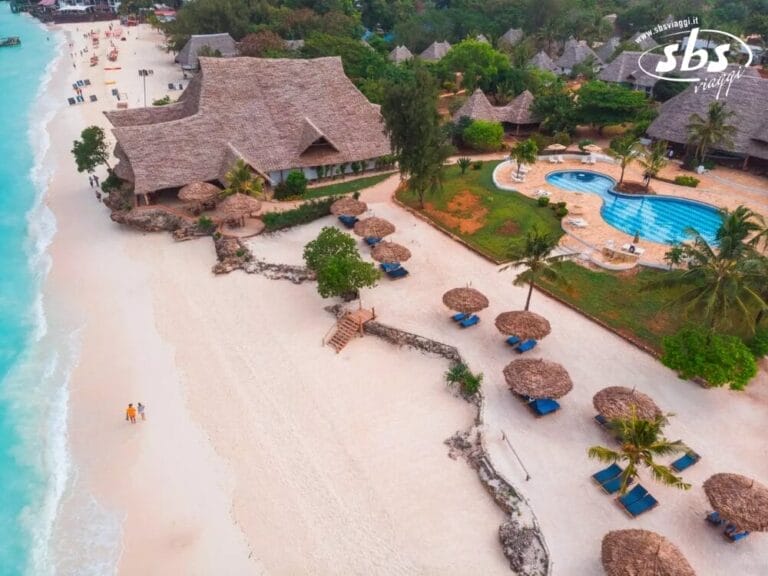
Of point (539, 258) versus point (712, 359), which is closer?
point (712, 359)

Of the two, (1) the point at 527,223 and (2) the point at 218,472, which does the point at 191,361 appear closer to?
(2) the point at 218,472

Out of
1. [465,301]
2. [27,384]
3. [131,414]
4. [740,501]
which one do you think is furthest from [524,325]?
[27,384]

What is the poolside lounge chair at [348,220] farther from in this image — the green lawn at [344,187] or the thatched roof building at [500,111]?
the thatched roof building at [500,111]

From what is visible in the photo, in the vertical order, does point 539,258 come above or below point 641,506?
above

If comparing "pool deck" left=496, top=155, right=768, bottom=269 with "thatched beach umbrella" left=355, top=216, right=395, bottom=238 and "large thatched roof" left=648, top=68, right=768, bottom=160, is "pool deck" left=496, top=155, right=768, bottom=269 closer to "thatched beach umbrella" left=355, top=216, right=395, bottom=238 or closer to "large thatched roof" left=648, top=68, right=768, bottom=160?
"large thatched roof" left=648, top=68, right=768, bottom=160

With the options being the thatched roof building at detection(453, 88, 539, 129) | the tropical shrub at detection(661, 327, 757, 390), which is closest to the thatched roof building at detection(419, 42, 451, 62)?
the thatched roof building at detection(453, 88, 539, 129)

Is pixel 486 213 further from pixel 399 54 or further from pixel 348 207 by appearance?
pixel 399 54
